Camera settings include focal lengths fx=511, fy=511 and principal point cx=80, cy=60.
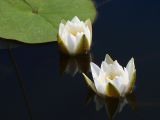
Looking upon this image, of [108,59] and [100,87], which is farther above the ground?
[108,59]

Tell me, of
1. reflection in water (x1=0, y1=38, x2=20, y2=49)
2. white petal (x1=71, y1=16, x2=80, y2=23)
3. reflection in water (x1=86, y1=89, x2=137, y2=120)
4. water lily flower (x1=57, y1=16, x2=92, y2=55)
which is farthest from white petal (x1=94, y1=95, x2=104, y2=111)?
reflection in water (x1=0, y1=38, x2=20, y2=49)

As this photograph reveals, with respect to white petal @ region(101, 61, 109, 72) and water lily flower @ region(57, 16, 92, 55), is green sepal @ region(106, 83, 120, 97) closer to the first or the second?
white petal @ region(101, 61, 109, 72)

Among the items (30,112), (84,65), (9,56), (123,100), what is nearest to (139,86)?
(123,100)

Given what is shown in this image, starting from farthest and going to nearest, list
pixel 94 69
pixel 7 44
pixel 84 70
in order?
pixel 7 44
pixel 84 70
pixel 94 69

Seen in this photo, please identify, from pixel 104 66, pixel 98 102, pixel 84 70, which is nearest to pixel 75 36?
pixel 84 70

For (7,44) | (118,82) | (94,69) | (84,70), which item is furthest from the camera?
(7,44)

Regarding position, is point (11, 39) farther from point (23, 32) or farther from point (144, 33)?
point (144, 33)

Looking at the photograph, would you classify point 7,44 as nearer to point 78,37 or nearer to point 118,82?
point 78,37

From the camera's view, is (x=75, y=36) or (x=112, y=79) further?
(x=75, y=36)

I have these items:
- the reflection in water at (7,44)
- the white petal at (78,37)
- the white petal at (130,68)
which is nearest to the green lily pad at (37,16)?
the reflection in water at (7,44)
